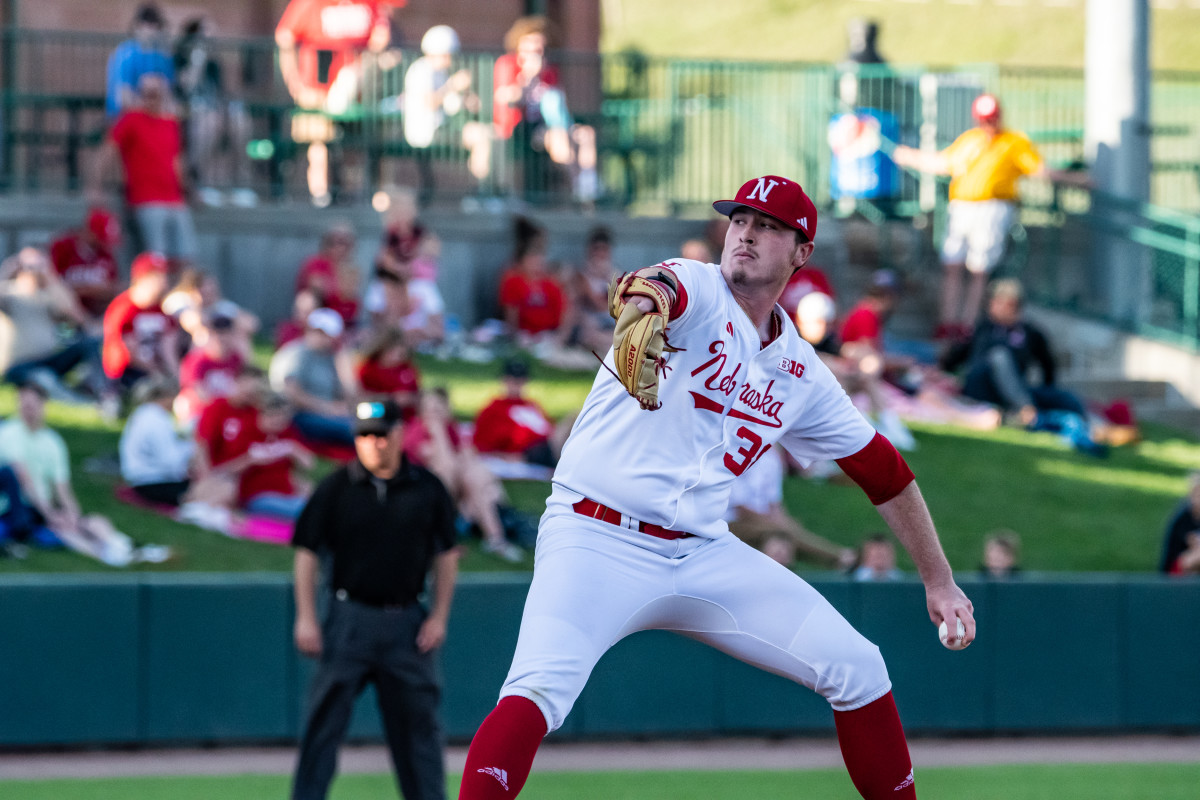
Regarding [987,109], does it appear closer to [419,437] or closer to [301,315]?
[301,315]

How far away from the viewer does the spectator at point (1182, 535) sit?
11562 millimetres

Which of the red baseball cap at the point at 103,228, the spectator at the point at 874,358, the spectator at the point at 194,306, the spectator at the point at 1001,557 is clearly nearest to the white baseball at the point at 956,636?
the spectator at the point at 1001,557

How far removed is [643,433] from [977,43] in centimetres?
4951

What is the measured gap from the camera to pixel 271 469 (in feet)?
36.7

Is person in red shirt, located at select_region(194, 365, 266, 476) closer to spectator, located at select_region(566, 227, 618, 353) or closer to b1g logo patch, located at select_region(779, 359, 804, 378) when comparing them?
spectator, located at select_region(566, 227, 618, 353)

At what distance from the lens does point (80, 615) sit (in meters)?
9.73

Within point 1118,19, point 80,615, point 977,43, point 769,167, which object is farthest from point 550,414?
point 977,43

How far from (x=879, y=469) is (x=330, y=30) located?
1251 cm

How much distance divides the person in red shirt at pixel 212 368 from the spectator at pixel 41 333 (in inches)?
38.2

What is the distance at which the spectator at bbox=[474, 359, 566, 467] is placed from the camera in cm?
1234

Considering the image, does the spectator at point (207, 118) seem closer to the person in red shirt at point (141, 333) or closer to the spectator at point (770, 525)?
the person in red shirt at point (141, 333)

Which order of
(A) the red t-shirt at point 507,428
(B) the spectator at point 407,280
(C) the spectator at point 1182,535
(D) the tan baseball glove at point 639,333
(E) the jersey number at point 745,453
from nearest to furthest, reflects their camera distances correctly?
1. (D) the tan baseball glove at point 639,333
2. (E) the jersey number at point 745,453
3. (C) the spectator at point 1182,535
4. (A) the red t-shirt at point 507,428
5. (B) the spectator at point 407,280

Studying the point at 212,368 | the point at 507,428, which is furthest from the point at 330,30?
the point at 507,428

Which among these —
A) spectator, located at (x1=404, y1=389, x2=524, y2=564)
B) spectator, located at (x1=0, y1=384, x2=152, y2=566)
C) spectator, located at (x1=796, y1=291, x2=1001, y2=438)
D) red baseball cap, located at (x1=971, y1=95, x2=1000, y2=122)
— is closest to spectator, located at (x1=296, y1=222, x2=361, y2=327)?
spectator, located at (x1=404, y1=389, x2=524, y2=564)
